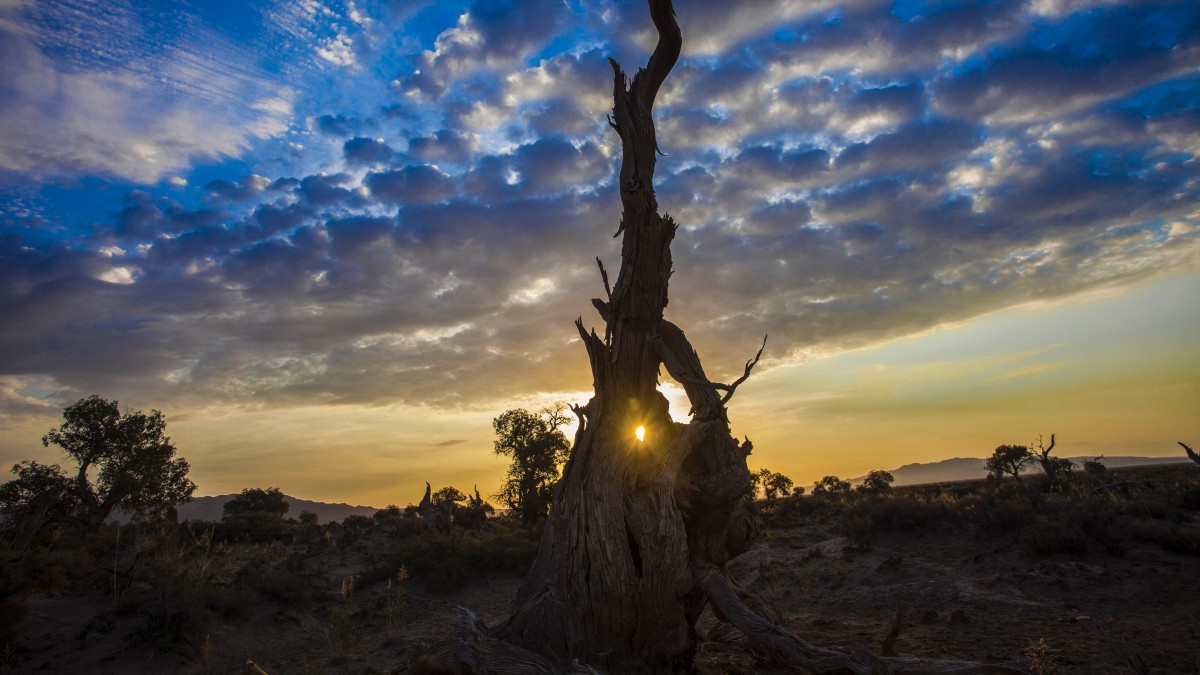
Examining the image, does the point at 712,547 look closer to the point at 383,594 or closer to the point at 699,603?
the point at 699,603

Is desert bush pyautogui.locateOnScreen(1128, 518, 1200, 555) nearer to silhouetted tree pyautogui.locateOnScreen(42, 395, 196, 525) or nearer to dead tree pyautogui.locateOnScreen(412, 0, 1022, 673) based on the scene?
dead tree pyautogui.locateOnScreen(412, 0, 1022, 673)

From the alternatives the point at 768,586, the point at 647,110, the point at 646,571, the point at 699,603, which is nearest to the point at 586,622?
the point at 646,571

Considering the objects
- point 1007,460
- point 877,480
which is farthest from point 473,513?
point 1007,460

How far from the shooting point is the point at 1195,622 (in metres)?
9.45

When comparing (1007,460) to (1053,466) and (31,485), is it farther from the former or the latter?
(31,485)

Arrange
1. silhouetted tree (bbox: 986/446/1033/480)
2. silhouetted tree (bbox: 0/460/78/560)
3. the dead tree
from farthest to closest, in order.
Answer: silhouetted tree (bbox: 986/446/1033/480) < silhouetted tree (bbox: 0/460/78/560) < the dead tree

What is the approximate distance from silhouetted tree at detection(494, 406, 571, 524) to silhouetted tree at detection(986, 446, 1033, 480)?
117 ft

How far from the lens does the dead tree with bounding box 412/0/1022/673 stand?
7137 millimetres

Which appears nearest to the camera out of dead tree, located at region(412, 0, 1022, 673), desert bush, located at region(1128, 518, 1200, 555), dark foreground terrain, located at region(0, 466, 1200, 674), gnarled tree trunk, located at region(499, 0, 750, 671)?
dead tree, located at region(412, 0, 1022, 673)

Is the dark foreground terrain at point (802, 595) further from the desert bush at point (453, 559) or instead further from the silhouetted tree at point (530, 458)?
the silhouetted tree at point (530, 458)

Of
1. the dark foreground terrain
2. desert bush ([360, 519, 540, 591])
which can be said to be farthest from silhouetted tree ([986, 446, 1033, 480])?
desert bush ([360, 519, 540, 591])

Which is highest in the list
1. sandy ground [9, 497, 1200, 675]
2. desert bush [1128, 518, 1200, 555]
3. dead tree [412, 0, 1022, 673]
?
dead tree [412, 0, 1022, 673]

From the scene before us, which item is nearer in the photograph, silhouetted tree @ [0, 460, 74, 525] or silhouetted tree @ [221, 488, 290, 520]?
silhouetted tree @ [0, 460, 74, 525]

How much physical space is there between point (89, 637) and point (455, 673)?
36.6 ft
